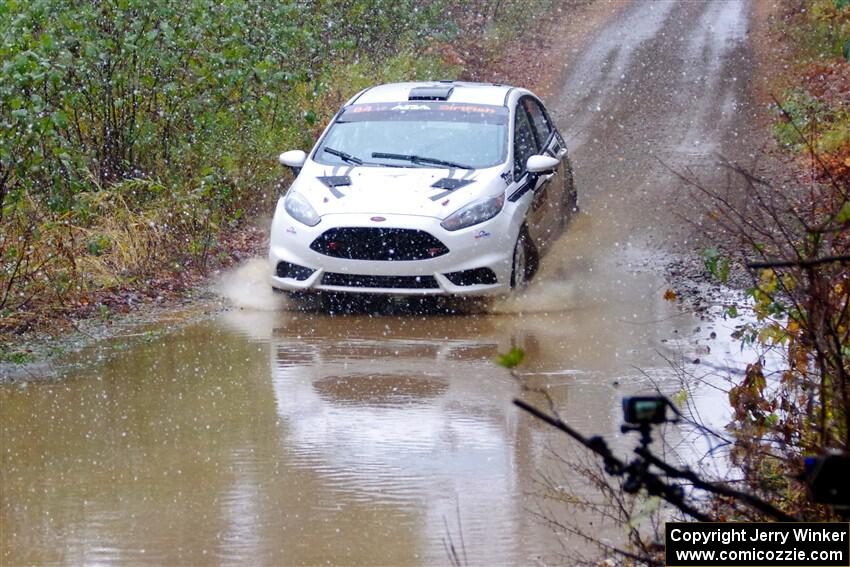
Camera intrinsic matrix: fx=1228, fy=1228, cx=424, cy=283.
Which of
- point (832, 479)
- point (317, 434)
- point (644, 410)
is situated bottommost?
point (317, 434)

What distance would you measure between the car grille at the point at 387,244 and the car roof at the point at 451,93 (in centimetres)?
227

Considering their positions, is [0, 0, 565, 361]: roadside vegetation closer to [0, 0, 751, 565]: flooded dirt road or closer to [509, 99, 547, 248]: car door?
[0, 0, 751, 565]: flooded dirt road

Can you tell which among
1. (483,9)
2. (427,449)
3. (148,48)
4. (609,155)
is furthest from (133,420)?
(483,9)

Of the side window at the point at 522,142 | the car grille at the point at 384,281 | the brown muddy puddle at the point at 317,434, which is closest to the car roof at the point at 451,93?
the side window at the point at 522,142

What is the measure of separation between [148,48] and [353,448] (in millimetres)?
7077

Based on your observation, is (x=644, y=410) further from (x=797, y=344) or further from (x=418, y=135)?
(x=418, y=135)

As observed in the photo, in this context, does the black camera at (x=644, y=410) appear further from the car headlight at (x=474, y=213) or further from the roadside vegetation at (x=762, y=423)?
the car headlight at (x=474, y=213)

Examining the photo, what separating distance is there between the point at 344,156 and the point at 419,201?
4.07ft

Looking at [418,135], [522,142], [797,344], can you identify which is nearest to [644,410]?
[797,344]

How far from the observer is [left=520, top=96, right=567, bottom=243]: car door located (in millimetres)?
11516

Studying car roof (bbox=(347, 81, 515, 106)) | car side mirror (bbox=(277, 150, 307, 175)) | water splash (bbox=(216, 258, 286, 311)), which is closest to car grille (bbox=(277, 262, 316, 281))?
water splash (bbox=(216, 258, 286, 311))

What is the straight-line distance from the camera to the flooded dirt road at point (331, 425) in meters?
5.52

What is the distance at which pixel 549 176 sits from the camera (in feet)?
38.3

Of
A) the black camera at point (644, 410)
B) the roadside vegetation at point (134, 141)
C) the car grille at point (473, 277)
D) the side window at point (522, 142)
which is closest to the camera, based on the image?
the black camera at point (644, 410)
